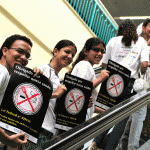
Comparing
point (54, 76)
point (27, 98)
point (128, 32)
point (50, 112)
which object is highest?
point (128, 32)

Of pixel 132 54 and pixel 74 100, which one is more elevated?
pixel 132 54

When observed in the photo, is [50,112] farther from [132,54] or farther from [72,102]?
[132,54]

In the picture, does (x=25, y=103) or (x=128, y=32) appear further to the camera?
(x=128, y=32)

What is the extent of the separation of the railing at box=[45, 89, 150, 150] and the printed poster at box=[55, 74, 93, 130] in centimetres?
24

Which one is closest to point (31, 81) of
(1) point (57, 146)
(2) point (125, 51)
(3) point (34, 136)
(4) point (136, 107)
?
(3) point (34, 136)

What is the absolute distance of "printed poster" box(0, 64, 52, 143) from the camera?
3.63 feet

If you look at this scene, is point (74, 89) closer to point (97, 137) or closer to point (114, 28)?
point (97, 137)

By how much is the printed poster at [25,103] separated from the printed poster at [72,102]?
1.02 feet

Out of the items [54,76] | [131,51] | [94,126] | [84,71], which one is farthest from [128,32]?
[94,126]


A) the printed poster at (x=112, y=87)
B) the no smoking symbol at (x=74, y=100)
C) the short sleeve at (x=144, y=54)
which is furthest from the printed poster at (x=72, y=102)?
the short sleeve at (x=144, y=54)

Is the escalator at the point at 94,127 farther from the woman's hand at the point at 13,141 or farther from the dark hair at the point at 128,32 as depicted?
the dark hair at the point at 128,32

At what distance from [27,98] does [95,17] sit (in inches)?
228

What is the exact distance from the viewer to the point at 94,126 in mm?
1174

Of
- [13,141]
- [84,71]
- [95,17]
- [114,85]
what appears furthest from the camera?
[95,17]
